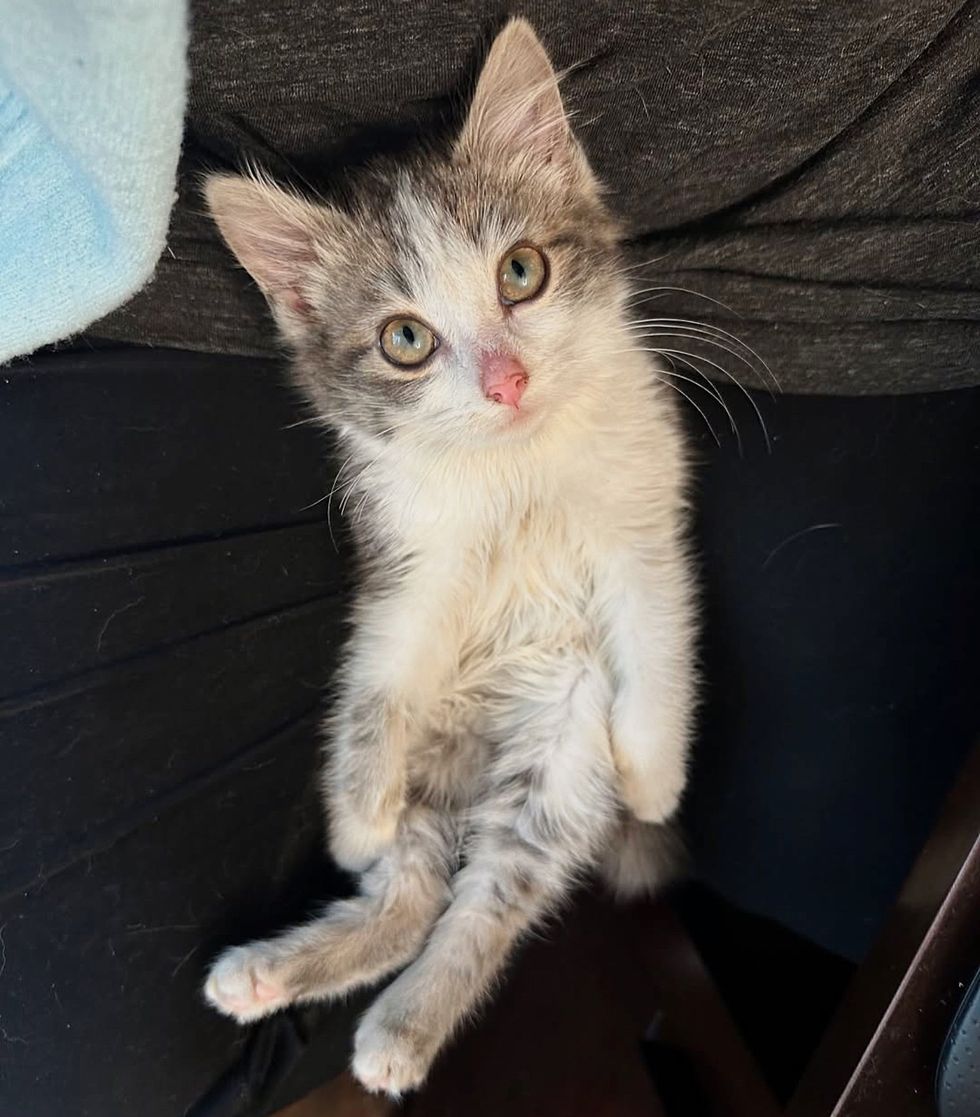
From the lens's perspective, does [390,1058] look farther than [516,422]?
Yes

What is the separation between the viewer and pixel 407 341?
995 millimetres

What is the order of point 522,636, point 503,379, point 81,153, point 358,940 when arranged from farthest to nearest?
point 522,636 < point 358,940 < point 503,379 < point 81,153

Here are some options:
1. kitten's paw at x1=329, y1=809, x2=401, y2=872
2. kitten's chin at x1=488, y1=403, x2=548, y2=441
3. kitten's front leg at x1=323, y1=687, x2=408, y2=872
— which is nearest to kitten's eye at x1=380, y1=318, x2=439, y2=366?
kitten's chin at x1=488, y1=403, x2=548, y2=441

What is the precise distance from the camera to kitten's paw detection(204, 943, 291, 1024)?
3.42 feet

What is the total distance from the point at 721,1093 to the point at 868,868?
38 centimetres

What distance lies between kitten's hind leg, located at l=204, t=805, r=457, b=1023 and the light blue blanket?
0.74 metres

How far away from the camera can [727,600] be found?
1.23 m

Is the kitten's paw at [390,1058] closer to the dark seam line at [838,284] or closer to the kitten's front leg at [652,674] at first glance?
the kitten's front leg at [652,674]

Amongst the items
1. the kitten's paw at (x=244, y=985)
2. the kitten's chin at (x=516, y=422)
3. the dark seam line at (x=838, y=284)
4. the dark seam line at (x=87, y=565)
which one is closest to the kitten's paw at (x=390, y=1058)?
the kitten's paw at (x=244, y=985)

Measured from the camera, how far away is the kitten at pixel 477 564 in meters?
0.98

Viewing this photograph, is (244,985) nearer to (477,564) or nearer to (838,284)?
(477,564)

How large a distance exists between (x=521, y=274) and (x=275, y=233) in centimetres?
28

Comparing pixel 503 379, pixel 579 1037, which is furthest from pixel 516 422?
pixel 579 1037

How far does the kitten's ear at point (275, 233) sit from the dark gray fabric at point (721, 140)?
0.04 metres
